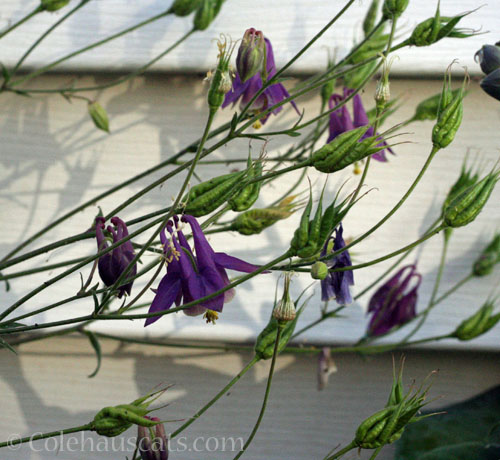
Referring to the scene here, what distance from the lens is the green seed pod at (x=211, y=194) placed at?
0.39 metres

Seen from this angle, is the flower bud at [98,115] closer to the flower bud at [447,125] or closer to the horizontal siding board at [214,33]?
the horizontal siding board at [214,33]

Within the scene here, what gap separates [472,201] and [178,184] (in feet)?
1.05

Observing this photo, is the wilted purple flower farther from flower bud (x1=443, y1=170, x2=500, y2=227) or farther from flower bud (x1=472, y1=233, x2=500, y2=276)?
flower bud (x1=472, y1=233, x2=500, y2=276)

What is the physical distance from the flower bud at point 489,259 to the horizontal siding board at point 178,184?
0.06ft

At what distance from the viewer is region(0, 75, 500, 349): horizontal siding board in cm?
65

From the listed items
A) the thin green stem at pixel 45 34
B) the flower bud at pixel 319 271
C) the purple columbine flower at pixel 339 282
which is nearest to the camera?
the flower bud at pixel 319 271

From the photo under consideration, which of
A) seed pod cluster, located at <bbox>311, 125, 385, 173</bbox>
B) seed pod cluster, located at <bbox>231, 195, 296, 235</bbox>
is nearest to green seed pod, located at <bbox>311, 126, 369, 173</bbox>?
seed pod cluster, located at <bbox>311, 125, 385, 173</bbox>

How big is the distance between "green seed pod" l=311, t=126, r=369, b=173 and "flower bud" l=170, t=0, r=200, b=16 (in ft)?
0.89

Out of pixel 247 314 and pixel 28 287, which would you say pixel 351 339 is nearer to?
pixel 247 314

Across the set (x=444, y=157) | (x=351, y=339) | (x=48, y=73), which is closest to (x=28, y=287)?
(x=48, y=73)

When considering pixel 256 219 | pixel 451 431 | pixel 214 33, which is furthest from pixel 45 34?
pixel 451 431

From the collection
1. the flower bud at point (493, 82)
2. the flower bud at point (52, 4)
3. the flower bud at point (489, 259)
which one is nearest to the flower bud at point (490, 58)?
the flower bud at point (493, 82)

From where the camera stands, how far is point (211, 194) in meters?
0.39

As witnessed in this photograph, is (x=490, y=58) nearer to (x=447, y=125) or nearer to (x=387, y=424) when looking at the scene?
(x=447, y=125)
